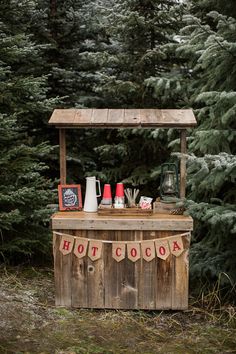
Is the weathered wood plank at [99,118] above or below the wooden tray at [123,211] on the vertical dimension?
above

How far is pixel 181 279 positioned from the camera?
473cm

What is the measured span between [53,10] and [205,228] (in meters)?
4.50

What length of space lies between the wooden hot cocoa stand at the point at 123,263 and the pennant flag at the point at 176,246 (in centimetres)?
1

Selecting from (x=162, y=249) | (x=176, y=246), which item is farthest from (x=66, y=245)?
(x=176, y=246)

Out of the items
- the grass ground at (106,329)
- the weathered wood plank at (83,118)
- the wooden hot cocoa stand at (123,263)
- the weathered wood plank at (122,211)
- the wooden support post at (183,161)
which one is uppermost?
the weathered wood plank at (83,118)

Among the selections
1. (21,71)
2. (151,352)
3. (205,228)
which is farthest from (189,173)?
(21,71)

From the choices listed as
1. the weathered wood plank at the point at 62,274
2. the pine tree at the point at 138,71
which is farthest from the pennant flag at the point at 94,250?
the pine tree at the point at 138,71

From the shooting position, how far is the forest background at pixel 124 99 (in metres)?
4.98

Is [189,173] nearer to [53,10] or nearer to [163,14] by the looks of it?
[163,14]

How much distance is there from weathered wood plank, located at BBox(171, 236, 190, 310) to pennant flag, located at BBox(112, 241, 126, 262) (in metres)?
0.53

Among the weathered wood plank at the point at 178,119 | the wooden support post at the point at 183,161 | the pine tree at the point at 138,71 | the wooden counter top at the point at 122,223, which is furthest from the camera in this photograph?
the pine tree at the point at 138,71

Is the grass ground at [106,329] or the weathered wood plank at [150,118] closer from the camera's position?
the grass ground at [106,329]

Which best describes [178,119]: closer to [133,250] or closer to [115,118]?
[115,118]

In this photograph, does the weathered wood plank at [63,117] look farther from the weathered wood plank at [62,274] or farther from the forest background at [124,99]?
the weathered wood plank at [62,274]
